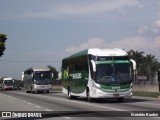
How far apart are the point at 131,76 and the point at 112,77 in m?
1.25

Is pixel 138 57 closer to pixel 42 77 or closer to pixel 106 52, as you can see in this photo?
pixel 42 77

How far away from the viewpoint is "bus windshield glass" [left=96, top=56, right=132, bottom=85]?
90.3 feet

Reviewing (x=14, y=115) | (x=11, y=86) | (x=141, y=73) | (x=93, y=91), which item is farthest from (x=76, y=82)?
(x=141, y=73)

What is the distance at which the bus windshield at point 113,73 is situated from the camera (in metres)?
27.5

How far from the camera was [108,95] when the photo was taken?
27.5 m

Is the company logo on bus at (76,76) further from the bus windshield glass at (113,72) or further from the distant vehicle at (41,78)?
the distant vehicle at (41,78)

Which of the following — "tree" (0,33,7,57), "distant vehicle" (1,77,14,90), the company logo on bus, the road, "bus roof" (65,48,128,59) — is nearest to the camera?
the road

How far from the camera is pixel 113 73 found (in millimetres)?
27609

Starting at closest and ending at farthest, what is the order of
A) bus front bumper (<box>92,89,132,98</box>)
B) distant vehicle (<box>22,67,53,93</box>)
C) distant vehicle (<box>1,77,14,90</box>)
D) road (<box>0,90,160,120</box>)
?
road (<box>0,90,160,120</box>)
bus front bumper (<box>92,89,132,98</box>)
distant vehicle (<box>22,67,53,93</box>)
distant vehicle (<box>1,77,14,90</box>)

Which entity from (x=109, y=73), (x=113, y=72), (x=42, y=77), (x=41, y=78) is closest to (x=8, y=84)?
(x=41, y=78)

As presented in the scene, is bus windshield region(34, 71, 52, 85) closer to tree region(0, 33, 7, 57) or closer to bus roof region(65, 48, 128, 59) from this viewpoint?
tree region(0, 33, 7, 57)

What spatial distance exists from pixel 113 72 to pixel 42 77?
29.1m

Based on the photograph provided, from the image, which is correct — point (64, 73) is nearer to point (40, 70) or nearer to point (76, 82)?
point (76, 82)

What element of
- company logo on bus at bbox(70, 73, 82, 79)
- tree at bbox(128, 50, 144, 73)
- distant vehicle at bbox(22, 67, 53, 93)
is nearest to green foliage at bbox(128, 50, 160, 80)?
tree at bbox(128, 50, 144, 73)
